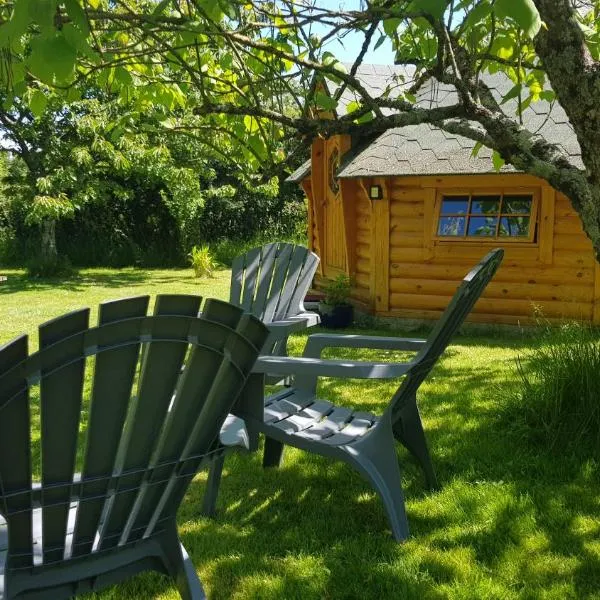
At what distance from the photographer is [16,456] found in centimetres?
159

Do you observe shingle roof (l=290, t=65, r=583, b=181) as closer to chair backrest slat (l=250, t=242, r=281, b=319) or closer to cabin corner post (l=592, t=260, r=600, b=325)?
cabin corner post (l=592, t=260, r=600, b=325)

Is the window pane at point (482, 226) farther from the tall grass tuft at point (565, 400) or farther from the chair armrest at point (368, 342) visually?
the chair armrest at point (368, 342)

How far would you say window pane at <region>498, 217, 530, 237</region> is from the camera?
8.03 metres

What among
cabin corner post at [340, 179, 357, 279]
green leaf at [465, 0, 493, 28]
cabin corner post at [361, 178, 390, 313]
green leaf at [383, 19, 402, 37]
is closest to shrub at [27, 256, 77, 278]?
cabin corner post at [340, 179, 357, 279]

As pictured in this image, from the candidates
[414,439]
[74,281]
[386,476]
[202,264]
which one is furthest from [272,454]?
[74,281]

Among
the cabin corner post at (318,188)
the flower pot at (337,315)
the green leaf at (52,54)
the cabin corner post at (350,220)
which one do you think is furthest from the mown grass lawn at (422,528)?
the cabin corner post at (318,188)

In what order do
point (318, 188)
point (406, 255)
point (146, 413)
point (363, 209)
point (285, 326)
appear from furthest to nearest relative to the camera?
point (318, 188), point (363, 209), point (406, 255), point (285, 326), point (146, 413)

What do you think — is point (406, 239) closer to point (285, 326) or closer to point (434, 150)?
point (434, 150)

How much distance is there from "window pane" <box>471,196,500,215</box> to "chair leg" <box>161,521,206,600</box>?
6.94m

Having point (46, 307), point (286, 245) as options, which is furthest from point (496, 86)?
point (46, 307)

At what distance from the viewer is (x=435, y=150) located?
26.8ft

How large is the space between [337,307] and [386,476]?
5.97 metres

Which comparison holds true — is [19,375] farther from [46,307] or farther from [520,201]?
[46,307]

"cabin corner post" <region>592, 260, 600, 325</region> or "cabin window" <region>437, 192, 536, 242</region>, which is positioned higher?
"cabin window" <region>437, 192, 536, 242</region>
